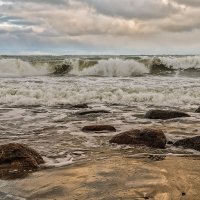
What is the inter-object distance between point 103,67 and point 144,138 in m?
23.2

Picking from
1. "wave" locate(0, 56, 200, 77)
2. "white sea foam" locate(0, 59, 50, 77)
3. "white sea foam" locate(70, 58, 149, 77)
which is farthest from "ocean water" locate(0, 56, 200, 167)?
"white sea foam" locate(0, 59, 50, 77)

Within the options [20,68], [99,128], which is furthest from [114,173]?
[20,68]

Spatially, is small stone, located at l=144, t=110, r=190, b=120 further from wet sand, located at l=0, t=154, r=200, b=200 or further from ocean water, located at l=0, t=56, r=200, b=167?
wet sand, located at l=0, t=154, r=200, b=200

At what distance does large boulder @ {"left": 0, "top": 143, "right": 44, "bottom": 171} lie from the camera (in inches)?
225

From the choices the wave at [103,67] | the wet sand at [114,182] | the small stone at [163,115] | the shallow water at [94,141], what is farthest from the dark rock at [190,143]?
the wave at [103,67]

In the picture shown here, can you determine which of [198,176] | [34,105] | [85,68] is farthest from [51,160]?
[85,68]

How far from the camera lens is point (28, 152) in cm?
602

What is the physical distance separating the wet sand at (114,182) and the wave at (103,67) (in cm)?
2305

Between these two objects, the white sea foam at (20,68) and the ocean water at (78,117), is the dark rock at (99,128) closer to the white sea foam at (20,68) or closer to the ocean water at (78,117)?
the ocean water at (78,117)

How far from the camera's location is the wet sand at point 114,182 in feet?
15.2

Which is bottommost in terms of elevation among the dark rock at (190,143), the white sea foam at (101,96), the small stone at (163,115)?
the white sea foam at (101,96)

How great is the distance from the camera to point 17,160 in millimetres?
5836

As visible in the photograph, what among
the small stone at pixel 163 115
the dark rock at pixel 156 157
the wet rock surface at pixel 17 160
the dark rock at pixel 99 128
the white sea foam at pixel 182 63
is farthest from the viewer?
the white sea foam at pixel 182 63

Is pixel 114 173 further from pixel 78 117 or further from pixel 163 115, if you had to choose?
pixel 78 117
